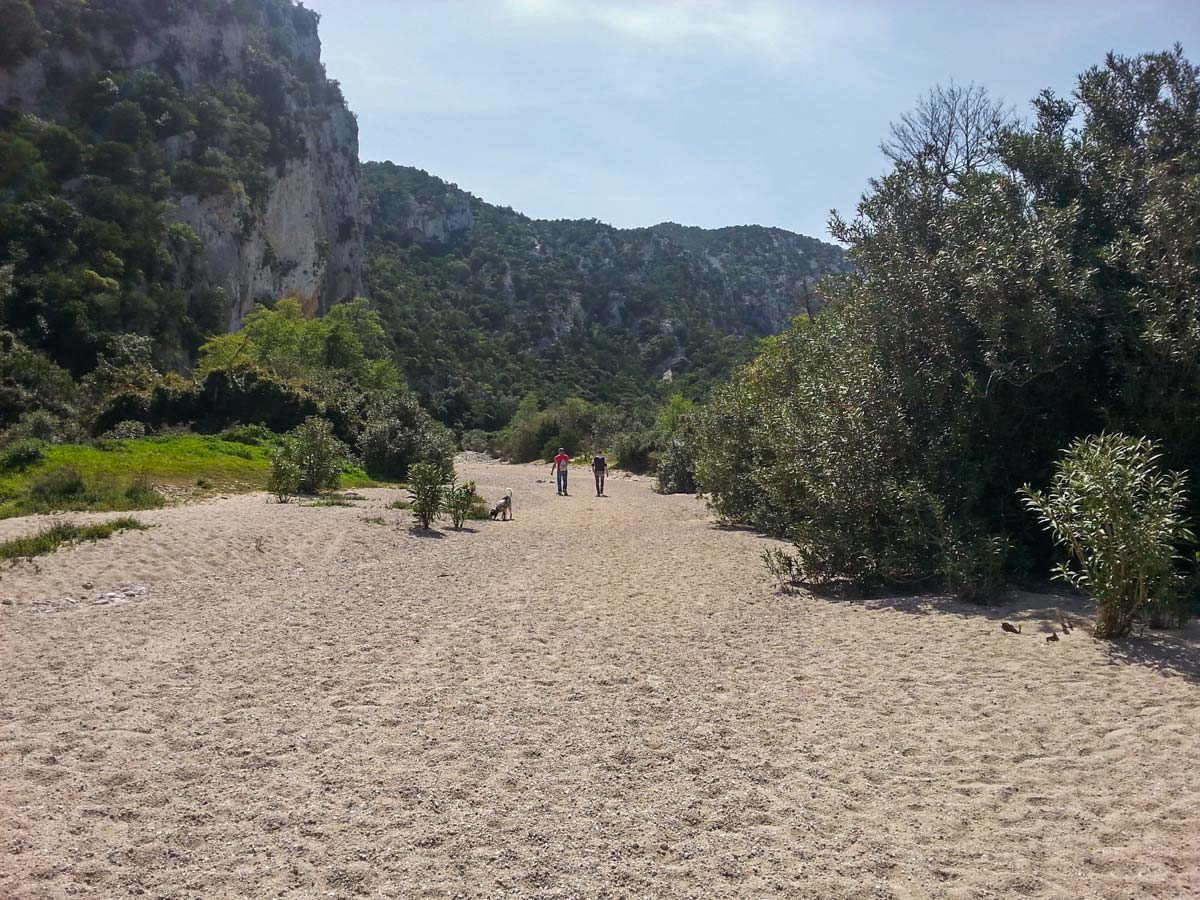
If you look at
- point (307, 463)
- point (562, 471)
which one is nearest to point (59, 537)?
point (307, 463)

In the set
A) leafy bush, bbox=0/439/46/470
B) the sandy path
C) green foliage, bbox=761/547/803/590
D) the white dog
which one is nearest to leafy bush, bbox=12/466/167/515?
leafy bush, bbox=0/439/46/470

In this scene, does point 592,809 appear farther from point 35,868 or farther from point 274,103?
point 274,103

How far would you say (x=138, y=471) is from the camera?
59.8ft

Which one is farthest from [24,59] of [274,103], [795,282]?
[795,282]

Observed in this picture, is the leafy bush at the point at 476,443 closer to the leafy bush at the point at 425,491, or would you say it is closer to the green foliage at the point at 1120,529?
the leafy bush at the point at 425,491

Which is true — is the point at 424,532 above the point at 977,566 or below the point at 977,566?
below

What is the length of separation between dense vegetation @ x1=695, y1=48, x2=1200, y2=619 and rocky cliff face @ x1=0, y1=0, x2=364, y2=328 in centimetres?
4507

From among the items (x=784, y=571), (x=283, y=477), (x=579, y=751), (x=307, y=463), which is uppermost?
(x=307, y=463)

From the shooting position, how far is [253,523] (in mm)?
14320

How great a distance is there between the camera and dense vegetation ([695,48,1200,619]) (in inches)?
347

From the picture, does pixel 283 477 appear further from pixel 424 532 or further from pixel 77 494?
pixel 424 532

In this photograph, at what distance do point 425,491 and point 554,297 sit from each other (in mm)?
81761

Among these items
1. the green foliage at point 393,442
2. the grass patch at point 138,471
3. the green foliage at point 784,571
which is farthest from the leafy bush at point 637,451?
the green foliage at point 784,571

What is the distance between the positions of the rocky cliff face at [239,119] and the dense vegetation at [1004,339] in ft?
148
